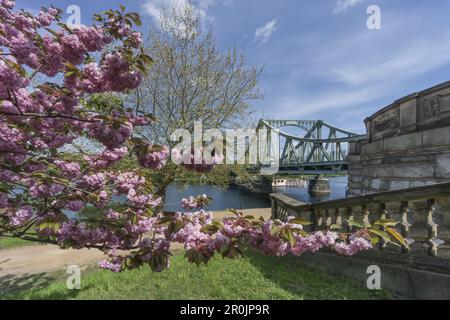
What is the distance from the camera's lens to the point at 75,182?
9.68 feet

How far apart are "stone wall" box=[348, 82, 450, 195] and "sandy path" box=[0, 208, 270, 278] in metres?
8.59

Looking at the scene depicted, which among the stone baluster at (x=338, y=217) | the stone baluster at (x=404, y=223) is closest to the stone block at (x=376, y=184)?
the stone baluster at (x=338, y=217)

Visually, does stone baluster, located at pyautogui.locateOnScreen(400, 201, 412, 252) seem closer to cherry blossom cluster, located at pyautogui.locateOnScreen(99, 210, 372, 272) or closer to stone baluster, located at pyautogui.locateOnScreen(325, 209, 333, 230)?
stone baluster, located at pyautogui.locateOnScreen(325, 209, 333, 230)

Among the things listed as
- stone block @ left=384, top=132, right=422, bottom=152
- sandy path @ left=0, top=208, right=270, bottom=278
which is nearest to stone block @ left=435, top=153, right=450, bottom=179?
stone block @ left=384, top=132, right=422, bottom=152

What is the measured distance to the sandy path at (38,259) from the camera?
6577mm

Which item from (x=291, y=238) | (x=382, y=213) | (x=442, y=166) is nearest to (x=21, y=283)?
(x=291, y=238)

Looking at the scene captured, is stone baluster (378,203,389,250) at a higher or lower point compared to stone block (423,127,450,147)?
lower

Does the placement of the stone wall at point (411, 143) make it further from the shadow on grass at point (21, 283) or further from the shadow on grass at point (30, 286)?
the shadow on grass at point (21, 283)

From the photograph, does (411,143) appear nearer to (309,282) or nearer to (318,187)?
(309,282)

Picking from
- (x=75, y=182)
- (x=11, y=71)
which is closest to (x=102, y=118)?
(x=11, y=71)

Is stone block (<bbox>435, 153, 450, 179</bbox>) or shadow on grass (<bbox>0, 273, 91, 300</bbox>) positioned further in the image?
stone block (<bbox>435, 153, 450, 179</bbox>)

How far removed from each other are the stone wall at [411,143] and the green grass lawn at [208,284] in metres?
3.54

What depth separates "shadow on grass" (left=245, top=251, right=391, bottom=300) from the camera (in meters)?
4.03

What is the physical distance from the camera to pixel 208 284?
4.81 m
